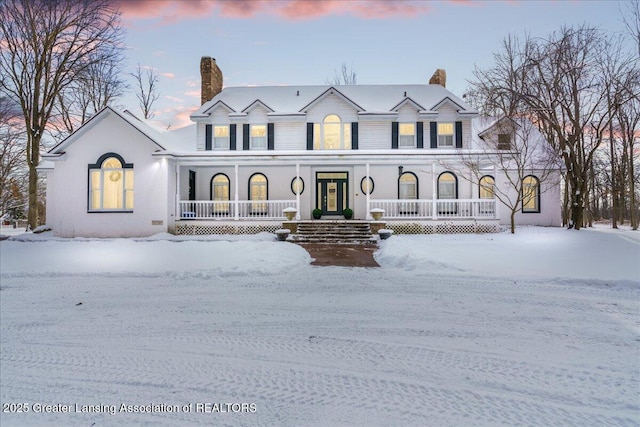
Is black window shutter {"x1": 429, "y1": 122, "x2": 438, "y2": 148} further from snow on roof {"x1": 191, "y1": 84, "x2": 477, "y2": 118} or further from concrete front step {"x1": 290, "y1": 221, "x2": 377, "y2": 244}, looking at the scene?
concrete front step {"x1": 290, "y1": 221, "x2": 377, "y2": 244}

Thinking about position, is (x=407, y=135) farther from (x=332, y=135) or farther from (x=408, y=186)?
(x=332, y=135)

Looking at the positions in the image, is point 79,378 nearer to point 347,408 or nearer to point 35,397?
point 35,397

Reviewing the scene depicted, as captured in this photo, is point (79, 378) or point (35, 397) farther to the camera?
point (79, 378)

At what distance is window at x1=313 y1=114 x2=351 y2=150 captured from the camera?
19.2m

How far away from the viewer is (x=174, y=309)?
235 inches

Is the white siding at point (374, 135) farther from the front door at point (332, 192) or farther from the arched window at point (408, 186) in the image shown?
the front door at point (332, 192)

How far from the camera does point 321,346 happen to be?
439 cm

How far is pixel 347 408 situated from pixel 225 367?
1.50 metres

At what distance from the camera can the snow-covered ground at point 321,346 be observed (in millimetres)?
3117

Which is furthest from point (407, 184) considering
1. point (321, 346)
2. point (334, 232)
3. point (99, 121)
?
point (321, 346)

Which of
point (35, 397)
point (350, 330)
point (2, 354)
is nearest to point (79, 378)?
point (35, 397)

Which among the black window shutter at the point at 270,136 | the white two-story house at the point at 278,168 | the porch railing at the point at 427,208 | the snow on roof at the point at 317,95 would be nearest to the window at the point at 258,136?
the white two-story house at the point at 278,168

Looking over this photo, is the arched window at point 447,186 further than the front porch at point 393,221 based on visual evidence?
Yes

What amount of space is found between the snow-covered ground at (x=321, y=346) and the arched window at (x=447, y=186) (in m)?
10.5
